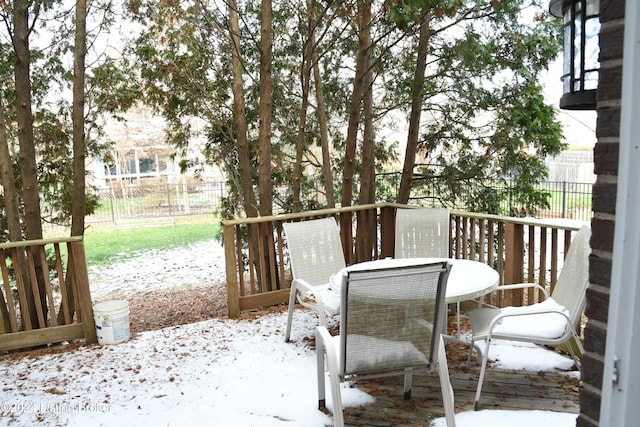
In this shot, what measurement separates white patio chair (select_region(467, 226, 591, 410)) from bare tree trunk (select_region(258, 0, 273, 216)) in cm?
343

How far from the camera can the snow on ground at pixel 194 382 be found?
9.29ft

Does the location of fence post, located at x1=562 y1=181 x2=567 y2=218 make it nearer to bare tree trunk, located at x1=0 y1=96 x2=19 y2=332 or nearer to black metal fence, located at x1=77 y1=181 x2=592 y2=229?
black metal fence, located at x1=77 y1=181 x2=592 y2=229

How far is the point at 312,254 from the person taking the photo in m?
4.18

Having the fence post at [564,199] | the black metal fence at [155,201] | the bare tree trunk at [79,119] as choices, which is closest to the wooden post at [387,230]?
the bare tree trunk at [79,119]

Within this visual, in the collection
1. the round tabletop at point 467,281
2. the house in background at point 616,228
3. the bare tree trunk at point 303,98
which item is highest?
the bare tree trunk at point 303,98

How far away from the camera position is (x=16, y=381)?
11.4 feet

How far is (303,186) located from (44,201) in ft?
12.9

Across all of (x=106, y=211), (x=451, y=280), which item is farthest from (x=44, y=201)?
(x=106, y=211)

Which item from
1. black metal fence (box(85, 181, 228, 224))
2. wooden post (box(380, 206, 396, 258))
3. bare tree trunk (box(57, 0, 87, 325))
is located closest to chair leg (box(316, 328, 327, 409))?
wooden post (box(380, 206, 396, 258))

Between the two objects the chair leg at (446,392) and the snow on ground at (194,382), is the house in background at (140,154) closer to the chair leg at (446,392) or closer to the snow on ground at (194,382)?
the snow on ground at (194,382)

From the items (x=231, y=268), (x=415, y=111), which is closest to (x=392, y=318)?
(x=231, y=268)

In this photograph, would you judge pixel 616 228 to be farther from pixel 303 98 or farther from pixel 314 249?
pixel 303 98

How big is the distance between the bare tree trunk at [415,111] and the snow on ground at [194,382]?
11.6 ft

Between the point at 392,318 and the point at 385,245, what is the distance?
10.1ft
